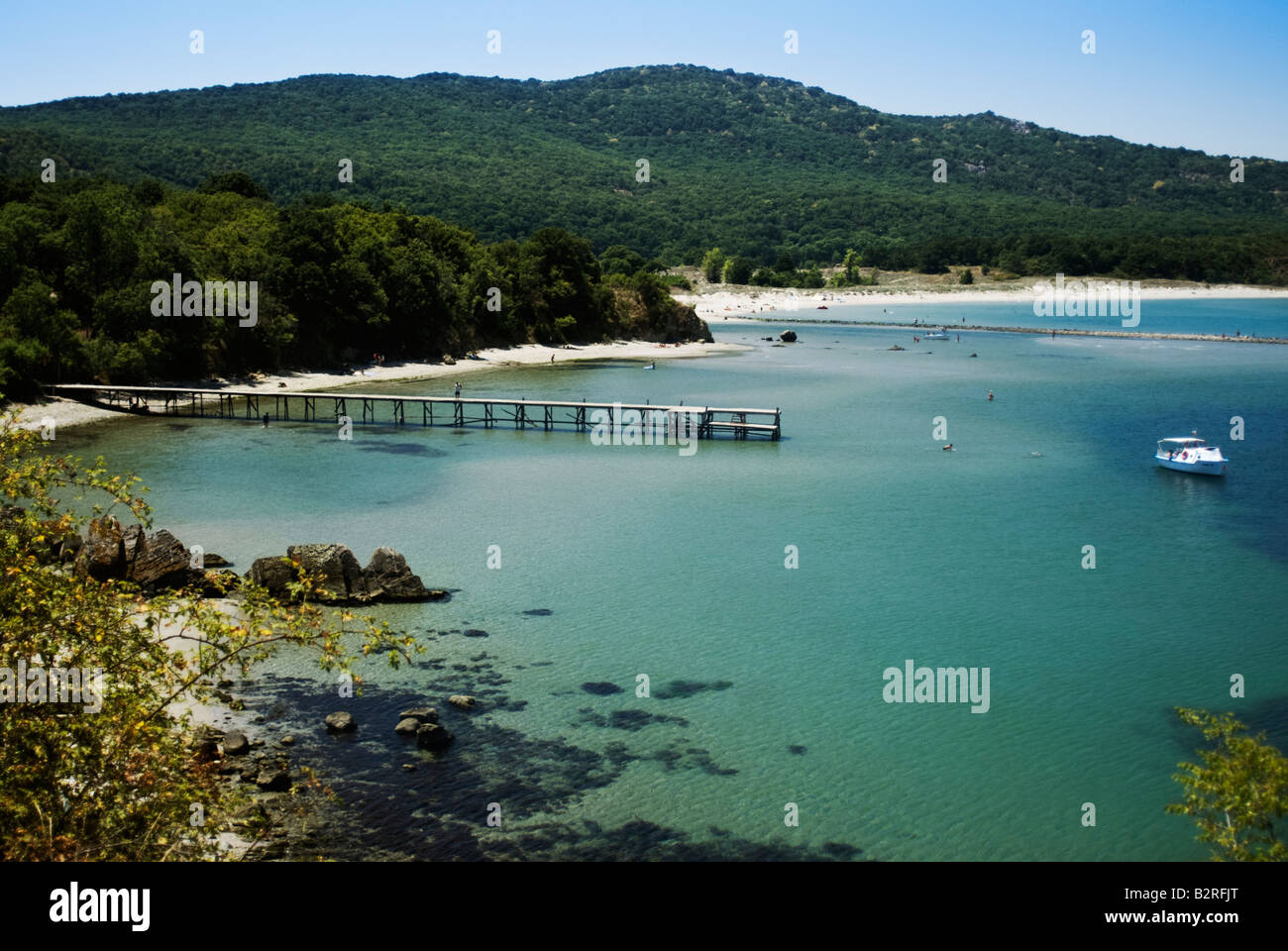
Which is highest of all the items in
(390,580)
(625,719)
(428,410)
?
(428,410)

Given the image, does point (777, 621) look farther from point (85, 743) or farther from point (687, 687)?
point (85, 743)

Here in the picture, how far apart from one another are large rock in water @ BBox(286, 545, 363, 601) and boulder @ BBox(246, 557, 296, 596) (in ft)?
1.46

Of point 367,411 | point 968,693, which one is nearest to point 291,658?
point 968,693

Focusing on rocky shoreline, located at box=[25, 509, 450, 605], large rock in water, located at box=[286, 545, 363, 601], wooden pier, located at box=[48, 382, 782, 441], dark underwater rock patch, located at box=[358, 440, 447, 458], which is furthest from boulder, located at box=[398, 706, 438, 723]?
wooden pier, located at box=[48, 382, 782, 441]

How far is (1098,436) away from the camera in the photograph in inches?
2501

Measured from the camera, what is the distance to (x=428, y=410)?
67938mm

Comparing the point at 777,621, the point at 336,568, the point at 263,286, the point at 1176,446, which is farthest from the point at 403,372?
the point at 777,621

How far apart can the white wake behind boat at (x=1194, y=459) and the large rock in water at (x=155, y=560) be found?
44.6 meters

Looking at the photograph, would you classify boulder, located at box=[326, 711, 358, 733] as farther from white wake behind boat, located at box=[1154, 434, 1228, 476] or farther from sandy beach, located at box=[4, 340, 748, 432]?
white wake behind boat, located at box=[1154, 434, 1228, 476]

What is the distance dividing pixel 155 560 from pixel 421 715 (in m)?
12.0

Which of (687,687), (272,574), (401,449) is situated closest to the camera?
(687,687)

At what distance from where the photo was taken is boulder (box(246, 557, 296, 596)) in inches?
1168
